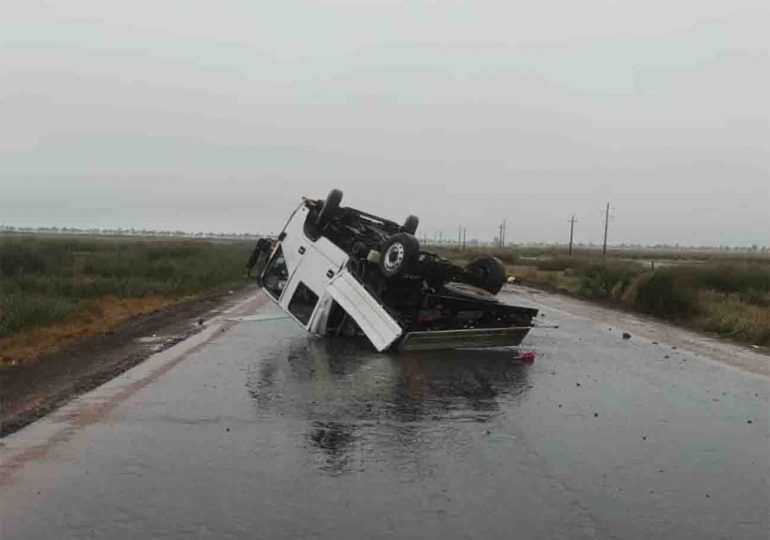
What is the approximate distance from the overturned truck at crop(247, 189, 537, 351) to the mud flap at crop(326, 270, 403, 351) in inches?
0.6

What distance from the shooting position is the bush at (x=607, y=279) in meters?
29.5

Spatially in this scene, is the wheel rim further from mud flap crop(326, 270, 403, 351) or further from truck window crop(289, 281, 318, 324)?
truck window crop(289, 281, 318, 324)

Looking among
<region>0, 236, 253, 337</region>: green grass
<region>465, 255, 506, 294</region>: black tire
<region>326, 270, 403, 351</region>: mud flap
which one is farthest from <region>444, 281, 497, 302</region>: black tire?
<region>0, 236, 253, 337</region>: green grass

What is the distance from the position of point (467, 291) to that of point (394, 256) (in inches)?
61.1

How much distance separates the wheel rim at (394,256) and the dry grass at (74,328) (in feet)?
18.5

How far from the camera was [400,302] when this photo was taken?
42.1 feet

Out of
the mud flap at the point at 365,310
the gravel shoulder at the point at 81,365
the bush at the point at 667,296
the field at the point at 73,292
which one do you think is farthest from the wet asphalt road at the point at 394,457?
the bush at the point at 667,296

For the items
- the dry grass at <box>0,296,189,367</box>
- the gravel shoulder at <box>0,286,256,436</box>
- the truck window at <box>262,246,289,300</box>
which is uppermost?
the truck window at <box>262,246,289,300</box>

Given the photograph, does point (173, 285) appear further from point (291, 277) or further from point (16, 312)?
point (291, 277)

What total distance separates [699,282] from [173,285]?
18.9m

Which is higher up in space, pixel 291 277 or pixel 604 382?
pixel 291 277

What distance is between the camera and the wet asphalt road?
15.2 ft

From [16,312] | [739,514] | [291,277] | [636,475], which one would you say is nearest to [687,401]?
[636,475]

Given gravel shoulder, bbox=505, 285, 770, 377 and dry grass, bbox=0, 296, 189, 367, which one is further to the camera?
gravel shoulder, bbox=505, 285, 770, 377
